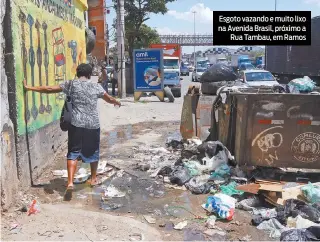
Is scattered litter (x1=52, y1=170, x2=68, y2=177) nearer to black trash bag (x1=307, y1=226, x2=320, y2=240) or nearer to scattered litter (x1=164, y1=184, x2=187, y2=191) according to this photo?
scattered litter (x1=164, y1=184, x2=187, y2=191)

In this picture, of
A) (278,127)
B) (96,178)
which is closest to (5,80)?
(96,178)

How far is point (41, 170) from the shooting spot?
19.1 feet

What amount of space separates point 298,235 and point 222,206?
94 cm

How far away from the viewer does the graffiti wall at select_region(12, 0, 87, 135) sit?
478 centimetres

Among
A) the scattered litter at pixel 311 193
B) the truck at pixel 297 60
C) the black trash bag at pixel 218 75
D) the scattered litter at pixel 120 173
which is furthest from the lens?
the truck at pixel 297 60

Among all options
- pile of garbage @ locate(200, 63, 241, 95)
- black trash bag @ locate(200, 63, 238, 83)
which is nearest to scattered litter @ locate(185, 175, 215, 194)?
pile of garbage @ locate(200, 63, 241, 95)

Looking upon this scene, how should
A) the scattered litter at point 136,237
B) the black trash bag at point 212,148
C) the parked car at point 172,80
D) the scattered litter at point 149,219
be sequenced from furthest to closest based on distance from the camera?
1. the parked car at point 172,80
2. the black trash bag at point 212,148
3. the scattered litter at point 149,219
4. the scattered litter at point 136,237

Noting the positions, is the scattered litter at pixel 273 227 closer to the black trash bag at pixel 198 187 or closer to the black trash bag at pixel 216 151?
the black trash bag at pixel 198 187

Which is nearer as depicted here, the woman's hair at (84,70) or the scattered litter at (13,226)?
the scattered litter at (13,226)

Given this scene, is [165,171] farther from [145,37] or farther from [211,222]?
[145,37]

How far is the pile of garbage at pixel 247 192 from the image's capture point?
4.13 m

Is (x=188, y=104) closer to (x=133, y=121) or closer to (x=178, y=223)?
(x=178, y=223)

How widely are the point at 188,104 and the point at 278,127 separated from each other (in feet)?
8.65

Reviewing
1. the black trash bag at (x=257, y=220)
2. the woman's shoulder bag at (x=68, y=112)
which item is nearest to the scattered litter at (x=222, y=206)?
the black trash bag at (x=257, y=220)
